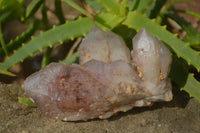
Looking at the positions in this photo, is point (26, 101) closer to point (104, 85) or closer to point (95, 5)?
point (104, 85)

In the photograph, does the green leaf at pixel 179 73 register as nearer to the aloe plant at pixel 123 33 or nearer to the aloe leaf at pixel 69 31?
the aloe plant at pixel 123 33

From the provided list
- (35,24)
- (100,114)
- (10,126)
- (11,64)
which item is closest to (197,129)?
(100,114)

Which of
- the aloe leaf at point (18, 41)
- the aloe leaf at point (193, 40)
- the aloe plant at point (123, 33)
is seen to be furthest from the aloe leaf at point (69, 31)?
the aloe leaf at point (193, 40)

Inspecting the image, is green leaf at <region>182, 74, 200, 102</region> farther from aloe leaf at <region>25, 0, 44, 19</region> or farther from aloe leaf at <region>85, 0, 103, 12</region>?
aloe leaf at <region>25, 0, 44, 19</region>

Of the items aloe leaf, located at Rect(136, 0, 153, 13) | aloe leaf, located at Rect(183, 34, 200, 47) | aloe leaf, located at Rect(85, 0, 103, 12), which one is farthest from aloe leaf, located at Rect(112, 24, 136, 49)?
aloe leaf, located at Rect(183, 34, 200, 47)

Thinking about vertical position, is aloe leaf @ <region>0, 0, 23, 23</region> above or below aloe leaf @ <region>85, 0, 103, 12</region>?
below

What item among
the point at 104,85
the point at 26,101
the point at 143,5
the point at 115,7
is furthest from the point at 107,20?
the point at 26,101

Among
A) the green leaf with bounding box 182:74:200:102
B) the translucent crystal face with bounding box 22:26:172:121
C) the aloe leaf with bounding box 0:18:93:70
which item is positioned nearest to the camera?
the translucent crystal face with bounding box 22:26:172:121

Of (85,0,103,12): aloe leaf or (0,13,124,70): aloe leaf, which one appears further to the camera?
(85,0,103,12): aloe leaf
